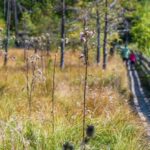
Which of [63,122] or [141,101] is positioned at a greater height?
[63,122]

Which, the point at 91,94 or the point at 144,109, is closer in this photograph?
the point at 91,94

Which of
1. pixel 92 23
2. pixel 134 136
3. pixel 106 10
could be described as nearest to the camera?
pixel 134 136

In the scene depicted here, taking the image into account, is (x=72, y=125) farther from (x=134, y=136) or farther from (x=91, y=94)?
(x=91, y=94)

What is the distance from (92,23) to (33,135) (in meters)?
21.7

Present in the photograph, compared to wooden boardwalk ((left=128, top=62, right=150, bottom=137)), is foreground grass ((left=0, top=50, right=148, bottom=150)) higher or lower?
higher

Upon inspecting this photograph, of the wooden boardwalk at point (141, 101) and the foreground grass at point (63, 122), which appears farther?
the wooden boardwalk at point (141, 101)

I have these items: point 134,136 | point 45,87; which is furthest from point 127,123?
point 45,87

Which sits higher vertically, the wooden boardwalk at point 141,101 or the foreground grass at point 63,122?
the foreground grass at point 63,122

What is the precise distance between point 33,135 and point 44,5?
23.2 m

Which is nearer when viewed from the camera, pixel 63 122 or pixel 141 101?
pixel 63 122

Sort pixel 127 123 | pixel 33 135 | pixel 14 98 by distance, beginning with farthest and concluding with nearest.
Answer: pixel 14 98 → pixel 127 123 → pixel 33 135

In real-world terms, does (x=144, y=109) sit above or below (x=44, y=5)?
below

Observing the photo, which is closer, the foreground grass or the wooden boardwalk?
the foreground grass

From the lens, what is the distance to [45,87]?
13562 mm
